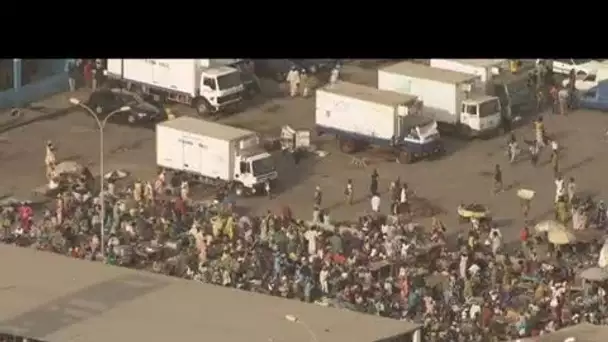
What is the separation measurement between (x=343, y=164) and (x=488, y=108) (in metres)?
2.03

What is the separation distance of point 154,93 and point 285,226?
216 inches

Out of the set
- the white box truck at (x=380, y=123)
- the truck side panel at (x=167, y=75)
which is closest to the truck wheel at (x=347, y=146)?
the white box truck at (x=380, y=123)

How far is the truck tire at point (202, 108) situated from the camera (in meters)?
23.6

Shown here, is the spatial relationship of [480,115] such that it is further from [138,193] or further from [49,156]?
[49,156]

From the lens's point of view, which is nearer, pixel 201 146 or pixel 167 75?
pixel 201 146

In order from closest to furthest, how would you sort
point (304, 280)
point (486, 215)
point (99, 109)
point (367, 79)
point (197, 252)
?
point (304, 280), point (197, 252), point (486, 215), point (99, 109), point (367, 79)

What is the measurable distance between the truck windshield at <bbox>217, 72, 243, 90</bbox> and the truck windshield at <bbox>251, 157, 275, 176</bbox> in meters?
3.19

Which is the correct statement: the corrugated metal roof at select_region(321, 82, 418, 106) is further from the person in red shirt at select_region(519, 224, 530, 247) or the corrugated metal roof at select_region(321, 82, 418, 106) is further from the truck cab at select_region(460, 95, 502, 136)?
the person in red shirt at select_region(519, 224, 530, 247)

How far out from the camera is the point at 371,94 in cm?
2225

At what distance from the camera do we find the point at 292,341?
1421cm

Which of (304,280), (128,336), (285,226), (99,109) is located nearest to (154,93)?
(99,109)

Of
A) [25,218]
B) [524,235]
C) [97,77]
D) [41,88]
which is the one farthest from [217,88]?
[524,235]
